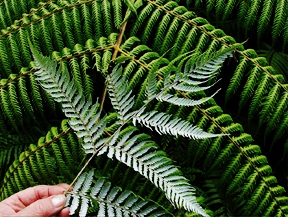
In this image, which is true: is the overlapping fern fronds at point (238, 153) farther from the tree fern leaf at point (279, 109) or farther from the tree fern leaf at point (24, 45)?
the tree fern leaf at point (24, 45)

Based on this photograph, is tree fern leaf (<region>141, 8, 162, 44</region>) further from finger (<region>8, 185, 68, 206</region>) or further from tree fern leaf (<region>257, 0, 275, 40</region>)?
finger (<region>8, 185, 68, 206</region>)

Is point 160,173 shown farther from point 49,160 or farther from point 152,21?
point 152,21

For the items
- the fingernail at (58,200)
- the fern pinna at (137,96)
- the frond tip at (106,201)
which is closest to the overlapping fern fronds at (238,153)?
the fern pinna at (137,96)

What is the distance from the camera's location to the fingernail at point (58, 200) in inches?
47.4

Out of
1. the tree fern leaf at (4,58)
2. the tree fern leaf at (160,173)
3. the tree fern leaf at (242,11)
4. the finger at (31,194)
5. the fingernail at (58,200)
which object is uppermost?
the tree fern leaf at (242,11)

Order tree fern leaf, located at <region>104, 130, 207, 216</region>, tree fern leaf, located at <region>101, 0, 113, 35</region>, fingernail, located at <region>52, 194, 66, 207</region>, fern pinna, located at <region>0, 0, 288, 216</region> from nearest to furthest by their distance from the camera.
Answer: tree fern leaf, located at <region>104, 130, 207, 216</region> < fingernail, located at <region>52, 194, 66, 207</region> < fern pinna, located at <region>0, 0, 288, 216</region> < tree fern leaf, located at <region>101, 0, 113, 35</region>

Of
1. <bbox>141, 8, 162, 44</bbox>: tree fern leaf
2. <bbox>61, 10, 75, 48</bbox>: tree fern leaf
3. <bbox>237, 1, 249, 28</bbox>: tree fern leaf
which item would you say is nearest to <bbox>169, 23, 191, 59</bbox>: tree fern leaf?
<bbox>141, 8, 162, 44</bbox>: tree fern leaf

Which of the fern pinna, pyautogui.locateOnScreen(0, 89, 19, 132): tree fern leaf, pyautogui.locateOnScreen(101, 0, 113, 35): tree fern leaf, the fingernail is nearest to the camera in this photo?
the fingernail

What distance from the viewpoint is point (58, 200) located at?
1.21m

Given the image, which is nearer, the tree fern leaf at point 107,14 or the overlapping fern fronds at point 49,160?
the overlapping fern fronds at point 49,160

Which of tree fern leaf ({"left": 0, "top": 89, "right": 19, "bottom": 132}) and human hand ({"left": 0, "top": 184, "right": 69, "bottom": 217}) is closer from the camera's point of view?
human hand ({"left": 0, "top": 184, "right": 69, "bottom": 217})

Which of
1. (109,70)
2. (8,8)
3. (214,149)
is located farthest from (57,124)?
(214,149)

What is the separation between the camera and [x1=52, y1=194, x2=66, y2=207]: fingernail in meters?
1.20

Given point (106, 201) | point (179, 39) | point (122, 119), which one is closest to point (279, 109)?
point (179, 39)
